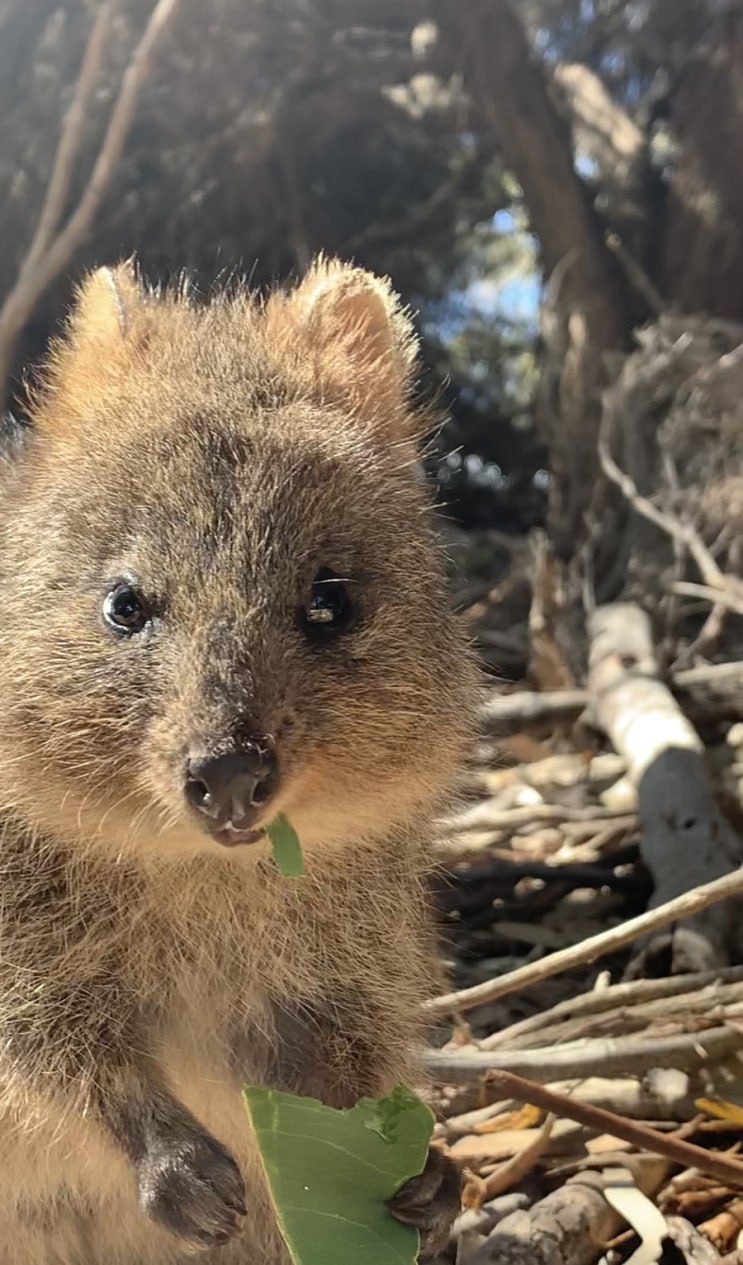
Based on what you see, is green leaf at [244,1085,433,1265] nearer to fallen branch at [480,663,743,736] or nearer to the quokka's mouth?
the quokka's mouth

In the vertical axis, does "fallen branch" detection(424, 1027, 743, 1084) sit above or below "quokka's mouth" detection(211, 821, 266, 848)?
below

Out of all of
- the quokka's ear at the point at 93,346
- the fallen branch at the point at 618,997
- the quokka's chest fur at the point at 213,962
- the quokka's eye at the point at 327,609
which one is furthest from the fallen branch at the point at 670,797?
the quokka's ear at the point at 93,346

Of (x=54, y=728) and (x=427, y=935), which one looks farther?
(x=427, y=935)

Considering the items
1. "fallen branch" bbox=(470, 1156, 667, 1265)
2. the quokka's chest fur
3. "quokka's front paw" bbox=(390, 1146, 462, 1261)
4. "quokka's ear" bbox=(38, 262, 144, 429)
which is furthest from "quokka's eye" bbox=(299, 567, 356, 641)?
"fallen branch" bbox=(470, 1156, 667, 1265)

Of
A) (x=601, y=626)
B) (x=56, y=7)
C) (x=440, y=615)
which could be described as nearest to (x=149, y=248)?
(x=56, y=7)

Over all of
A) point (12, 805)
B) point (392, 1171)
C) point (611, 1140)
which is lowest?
point (611, 1140)

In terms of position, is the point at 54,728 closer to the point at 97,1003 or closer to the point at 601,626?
the point at 97,1003

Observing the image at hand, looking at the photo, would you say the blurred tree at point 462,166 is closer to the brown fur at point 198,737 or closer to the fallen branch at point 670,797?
the fallen branch at point 670,797
